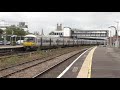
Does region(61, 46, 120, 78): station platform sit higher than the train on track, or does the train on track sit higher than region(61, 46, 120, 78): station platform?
the train on track

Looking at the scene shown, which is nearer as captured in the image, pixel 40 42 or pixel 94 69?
pixel 94 69

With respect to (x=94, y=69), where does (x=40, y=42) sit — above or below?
above

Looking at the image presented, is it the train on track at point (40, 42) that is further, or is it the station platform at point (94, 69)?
the train on track at point (40, 42)

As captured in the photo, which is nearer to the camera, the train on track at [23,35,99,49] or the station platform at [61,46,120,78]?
the station platform at [61,46,120,78]

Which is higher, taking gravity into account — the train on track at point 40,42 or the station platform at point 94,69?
the train on track at point 40,42
